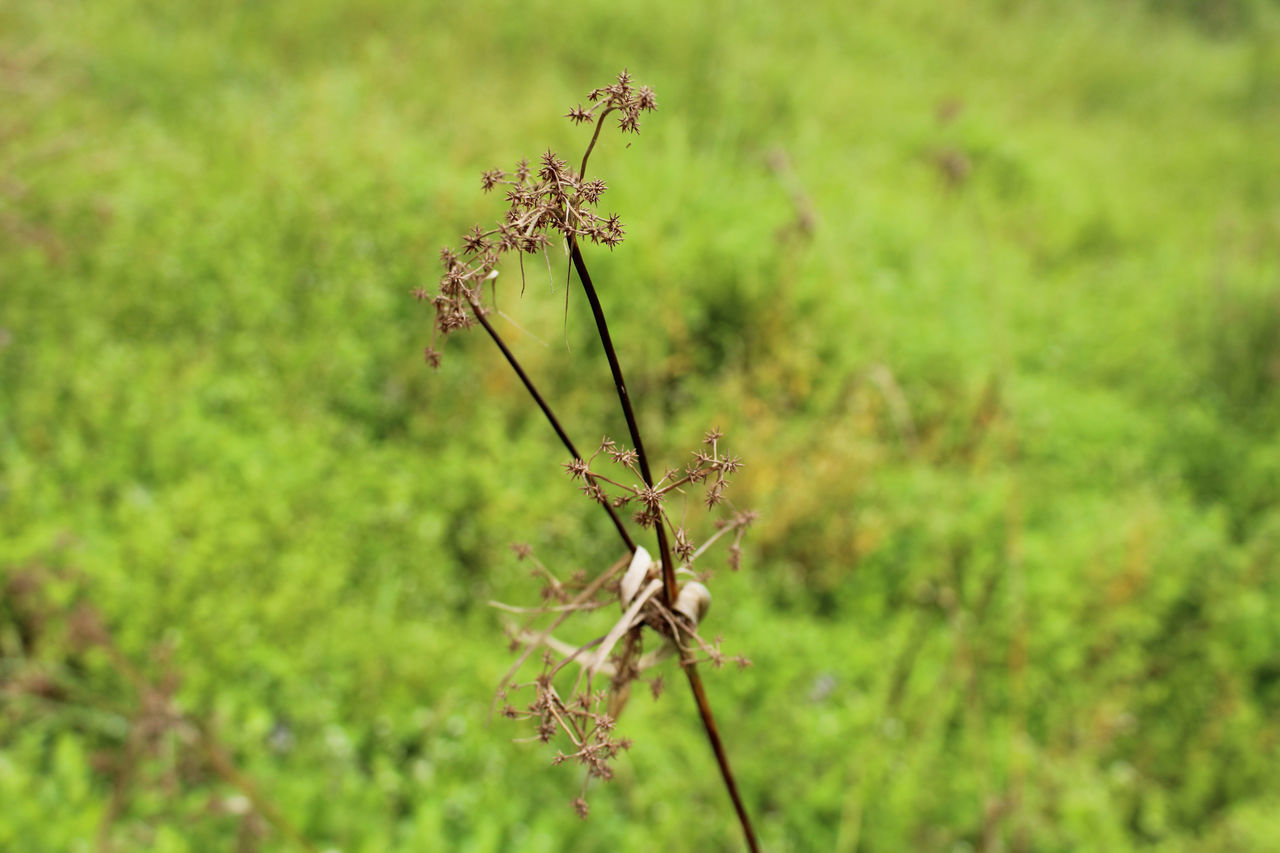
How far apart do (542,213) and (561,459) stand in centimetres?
319

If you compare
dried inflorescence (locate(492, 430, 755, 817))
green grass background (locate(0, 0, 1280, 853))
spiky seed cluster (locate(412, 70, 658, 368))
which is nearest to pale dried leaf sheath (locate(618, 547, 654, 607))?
dried inflorescence (locate(492, 430, 755, 817))

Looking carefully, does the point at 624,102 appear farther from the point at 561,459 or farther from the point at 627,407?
the point at 561,459

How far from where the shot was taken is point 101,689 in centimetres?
253

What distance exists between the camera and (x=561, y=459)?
368cm

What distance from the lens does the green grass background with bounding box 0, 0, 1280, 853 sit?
2.54 metres

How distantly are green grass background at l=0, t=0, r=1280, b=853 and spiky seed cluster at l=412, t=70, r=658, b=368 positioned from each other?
151 centimetres

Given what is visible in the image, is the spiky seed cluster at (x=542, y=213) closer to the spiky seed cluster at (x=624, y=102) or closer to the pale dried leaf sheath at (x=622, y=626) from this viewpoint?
the spiky seed cluster at (x=624, y=102)

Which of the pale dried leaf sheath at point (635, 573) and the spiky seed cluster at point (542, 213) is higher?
the spiky seed cluster at point (542, 213)

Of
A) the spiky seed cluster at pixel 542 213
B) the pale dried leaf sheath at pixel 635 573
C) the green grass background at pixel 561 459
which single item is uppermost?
the green grass background at pixel 561 459

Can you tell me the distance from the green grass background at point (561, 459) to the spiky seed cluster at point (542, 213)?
4.96 ft

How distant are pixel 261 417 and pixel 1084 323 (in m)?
4.88

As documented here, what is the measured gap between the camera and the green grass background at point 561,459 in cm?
254

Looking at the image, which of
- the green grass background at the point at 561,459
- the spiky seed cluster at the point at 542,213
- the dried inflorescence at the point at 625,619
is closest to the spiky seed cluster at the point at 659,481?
the dried inflorescence at the point at 625,619

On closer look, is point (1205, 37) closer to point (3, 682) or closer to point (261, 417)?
point (261, 417)
